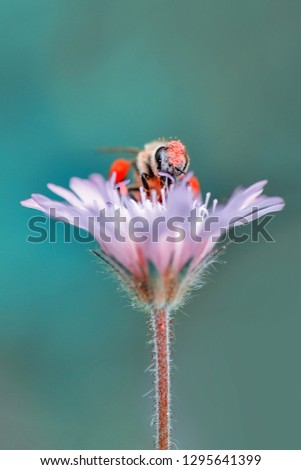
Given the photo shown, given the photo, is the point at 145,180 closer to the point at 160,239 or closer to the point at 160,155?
the point at 160,155

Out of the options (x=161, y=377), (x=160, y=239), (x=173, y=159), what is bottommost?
(x=161, y=377)

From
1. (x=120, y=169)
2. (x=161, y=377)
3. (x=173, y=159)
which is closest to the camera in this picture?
(x=161, y=377)

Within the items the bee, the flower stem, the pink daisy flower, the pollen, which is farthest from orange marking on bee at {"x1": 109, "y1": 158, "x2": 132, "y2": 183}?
the flower stem

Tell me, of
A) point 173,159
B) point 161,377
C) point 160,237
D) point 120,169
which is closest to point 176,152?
point 173,159

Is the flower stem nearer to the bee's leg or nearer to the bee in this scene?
the bee
